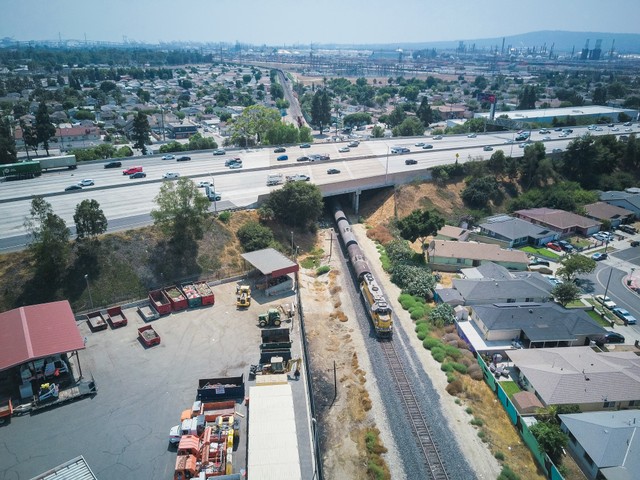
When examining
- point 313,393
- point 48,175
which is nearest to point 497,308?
point 313,393

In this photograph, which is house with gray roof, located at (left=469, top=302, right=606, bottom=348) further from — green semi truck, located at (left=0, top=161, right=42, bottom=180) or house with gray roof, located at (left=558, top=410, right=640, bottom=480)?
green semi truck, located at (left=0, top=161, right=42, bottom=180)

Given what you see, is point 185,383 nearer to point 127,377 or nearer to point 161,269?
point 127,377

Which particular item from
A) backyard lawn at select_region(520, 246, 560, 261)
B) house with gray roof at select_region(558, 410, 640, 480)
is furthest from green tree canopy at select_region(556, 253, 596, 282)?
house with gray roof at select_region(558, 410, 640, 480)

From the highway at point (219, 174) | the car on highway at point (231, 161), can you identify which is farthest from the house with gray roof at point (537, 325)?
the car on highway at point (231, 161)

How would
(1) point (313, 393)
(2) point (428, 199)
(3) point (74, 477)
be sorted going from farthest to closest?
1. (2) point (428, 199)
2. (1) point (313, 393)
3. (3) point (74, 477)

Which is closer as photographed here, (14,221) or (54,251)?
(54,251)

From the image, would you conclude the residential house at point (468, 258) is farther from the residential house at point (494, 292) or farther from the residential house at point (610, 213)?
the residential house at point (610, 213)
